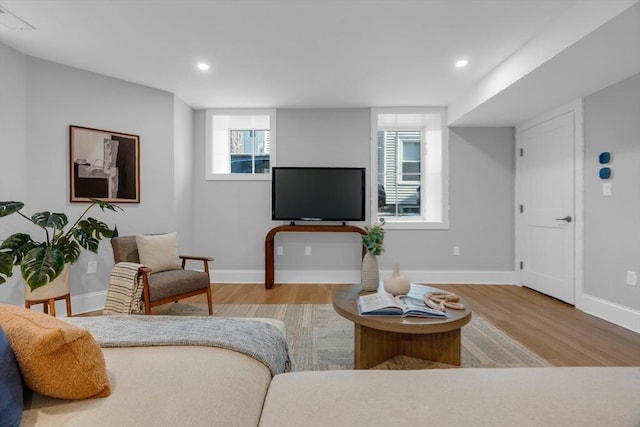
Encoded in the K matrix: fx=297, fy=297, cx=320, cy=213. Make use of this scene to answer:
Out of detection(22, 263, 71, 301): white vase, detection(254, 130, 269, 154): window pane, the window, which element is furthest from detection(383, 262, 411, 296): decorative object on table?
detection(254, 130, 269, 154): window pane

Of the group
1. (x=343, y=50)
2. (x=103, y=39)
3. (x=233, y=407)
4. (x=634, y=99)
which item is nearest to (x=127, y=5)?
(x=103, y=39)

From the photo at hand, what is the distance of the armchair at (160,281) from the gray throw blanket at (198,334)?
1169 millimetres

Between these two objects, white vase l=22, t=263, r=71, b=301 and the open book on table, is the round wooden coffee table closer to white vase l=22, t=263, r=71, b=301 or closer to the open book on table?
the open book on table

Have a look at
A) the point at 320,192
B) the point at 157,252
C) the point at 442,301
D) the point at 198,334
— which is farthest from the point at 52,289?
the point at 442,301

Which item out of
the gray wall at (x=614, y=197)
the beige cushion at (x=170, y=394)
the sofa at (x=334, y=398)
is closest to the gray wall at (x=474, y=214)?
the gray wall at (x=614, y=197)

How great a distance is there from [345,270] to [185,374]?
132 inches

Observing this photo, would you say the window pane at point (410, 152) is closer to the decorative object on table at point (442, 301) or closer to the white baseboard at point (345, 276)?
the white baseboard at point (345, 276)

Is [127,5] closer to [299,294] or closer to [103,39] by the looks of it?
[103,39]

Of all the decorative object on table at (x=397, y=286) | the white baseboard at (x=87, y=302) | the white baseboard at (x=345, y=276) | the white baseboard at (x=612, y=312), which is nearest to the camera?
the decorative object on table at (x=397, y=286)

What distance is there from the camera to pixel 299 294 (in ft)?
11.8

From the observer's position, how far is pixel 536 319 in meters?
2.81

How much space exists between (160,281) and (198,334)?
1.68 m

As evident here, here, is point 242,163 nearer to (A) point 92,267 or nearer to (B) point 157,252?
(B) point 157,252

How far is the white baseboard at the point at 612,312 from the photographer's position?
2.55 meters
